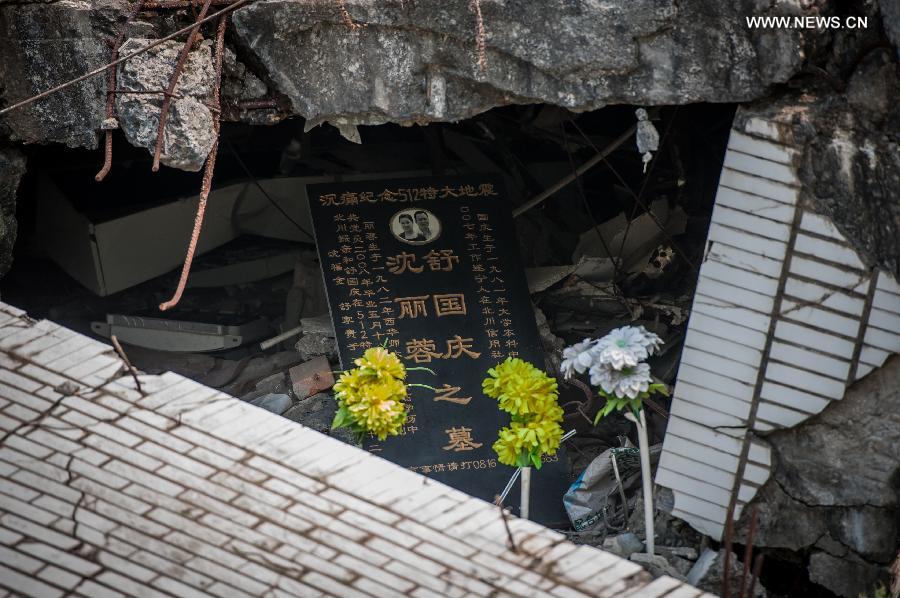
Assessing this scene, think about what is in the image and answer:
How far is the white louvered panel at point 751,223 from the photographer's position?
5305 mm

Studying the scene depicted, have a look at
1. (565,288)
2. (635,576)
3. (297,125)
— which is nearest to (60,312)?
(297,125)

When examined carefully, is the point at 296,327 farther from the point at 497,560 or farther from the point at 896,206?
the point at 896,206

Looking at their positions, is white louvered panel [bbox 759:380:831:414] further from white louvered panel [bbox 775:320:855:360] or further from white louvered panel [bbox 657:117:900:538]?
white louvered panel [bbox 775:320:855:360]

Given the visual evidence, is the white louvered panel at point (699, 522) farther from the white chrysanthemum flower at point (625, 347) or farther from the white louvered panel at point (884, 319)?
the white louvered panel at point (884, 319)

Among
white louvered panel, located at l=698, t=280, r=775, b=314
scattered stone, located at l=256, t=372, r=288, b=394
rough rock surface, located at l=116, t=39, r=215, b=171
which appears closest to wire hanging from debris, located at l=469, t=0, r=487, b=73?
rough rock surface, located at l=116, t=39, r=215, b=171

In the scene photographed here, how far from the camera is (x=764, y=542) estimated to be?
5.68 m

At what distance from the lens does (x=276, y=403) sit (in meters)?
6.80

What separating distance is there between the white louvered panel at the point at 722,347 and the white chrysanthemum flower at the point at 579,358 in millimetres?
603

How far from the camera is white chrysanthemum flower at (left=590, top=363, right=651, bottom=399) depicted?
5152mm

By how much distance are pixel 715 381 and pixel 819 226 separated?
1.00m

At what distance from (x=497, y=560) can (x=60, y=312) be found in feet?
15.7

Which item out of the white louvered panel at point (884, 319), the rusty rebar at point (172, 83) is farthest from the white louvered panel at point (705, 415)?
the rusty rebar at point (172, 83)

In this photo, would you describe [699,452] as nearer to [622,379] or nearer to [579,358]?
[622,379]

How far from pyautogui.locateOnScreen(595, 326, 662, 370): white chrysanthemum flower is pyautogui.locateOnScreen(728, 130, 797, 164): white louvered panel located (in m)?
1.10
